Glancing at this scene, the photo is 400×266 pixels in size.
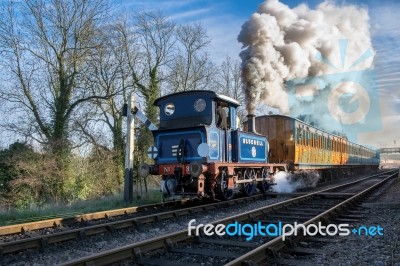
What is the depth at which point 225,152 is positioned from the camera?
11359 mm

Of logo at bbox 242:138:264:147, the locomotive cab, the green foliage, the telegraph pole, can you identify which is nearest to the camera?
the locomotive cab

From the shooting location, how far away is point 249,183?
13383 millimetres

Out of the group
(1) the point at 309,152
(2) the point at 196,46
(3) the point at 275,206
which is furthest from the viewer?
(2) the point at 196,46

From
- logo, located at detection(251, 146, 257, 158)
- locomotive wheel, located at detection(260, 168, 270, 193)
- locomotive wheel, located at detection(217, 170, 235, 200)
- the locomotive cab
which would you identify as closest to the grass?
the locomotive cab

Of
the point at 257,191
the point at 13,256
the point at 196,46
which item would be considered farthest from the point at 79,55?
the point at 13,256

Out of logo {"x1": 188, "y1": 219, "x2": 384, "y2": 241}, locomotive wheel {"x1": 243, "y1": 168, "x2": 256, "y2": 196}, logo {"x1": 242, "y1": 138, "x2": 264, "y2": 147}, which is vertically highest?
logo {"x1": 242, "y1": 138, "x2": 264, "y2": 147}

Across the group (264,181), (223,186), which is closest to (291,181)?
(264,181)

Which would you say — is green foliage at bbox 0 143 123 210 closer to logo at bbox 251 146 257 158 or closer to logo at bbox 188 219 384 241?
logo at bbox 251 146 257 158

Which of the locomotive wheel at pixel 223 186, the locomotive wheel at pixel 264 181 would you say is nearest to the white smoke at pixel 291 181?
the locomotive wheel at pixel 264 181

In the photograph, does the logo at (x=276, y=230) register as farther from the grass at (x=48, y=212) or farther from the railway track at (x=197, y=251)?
the grass at (x=48, y=212)

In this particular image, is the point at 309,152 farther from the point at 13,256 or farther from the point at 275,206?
the point at 13,256

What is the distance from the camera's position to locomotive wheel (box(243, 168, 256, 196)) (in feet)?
42.5

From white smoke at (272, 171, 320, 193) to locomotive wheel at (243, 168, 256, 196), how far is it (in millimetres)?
2194

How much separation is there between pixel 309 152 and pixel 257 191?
4.83 meters
